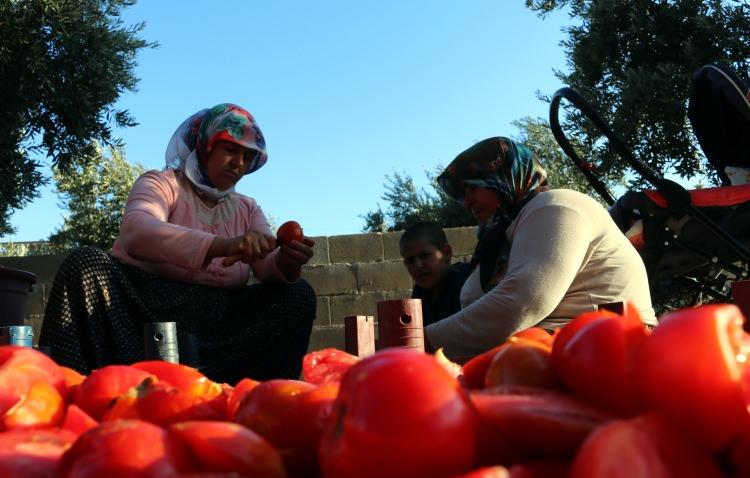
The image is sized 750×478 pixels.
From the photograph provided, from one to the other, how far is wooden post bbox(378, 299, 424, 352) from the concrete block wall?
3.21 meters

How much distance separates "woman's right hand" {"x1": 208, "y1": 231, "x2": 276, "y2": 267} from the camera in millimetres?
2891

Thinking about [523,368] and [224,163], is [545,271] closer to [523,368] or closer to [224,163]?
[224,163]

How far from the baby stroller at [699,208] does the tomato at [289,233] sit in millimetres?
1916

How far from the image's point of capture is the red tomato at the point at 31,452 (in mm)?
632

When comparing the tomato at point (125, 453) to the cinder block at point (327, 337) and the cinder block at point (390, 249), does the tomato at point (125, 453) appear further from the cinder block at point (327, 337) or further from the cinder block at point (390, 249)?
the cinder block at point (390, 249)

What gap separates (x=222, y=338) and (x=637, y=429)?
2827 millimetres

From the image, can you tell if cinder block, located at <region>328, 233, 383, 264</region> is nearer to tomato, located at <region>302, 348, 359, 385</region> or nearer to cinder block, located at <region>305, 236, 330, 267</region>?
cinder block, located at <region>305, 236, 330, 267</region>

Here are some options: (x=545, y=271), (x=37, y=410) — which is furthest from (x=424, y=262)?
(x=37, y=410)

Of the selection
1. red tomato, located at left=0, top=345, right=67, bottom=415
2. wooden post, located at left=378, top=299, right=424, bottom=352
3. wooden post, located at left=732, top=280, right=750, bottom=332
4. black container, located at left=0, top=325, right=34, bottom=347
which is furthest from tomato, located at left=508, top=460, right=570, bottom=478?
black container, located at left=0, top=325, right=34, bottom=347

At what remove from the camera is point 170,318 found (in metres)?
3.14

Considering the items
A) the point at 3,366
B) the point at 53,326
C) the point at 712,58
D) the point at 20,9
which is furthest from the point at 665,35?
the point at 3,366

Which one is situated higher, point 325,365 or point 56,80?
point 56,80

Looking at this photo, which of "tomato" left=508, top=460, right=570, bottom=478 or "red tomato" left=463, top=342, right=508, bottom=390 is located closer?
"tomato" left=508, top=460, right=570, bottom=478

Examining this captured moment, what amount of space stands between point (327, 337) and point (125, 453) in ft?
15.7
